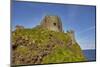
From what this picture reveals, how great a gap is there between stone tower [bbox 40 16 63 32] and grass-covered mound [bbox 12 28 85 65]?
0.18ft

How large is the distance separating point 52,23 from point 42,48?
1.18ft

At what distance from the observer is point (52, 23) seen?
290 cm

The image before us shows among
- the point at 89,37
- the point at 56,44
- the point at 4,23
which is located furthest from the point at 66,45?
the point at 4,23

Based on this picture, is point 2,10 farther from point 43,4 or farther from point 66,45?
point 66,45

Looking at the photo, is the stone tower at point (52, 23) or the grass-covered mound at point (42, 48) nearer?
the grass-covered mound at point (42, 48)

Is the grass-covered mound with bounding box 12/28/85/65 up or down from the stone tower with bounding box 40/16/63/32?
down

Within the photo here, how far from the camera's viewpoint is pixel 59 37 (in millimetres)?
2922

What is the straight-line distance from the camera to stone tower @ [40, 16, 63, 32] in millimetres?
2861

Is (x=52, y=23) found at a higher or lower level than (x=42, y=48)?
higher

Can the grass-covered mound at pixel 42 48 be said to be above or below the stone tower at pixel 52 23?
below

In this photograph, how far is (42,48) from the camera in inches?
111

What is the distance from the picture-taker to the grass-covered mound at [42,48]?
2.73 metres

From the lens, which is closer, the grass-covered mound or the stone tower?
the grass-covered mound

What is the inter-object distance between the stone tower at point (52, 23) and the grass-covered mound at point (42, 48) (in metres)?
0.05
